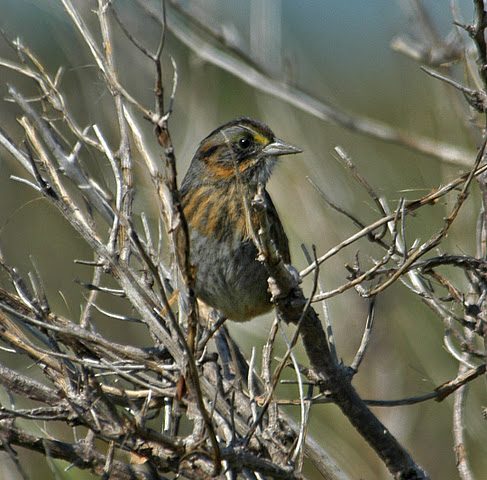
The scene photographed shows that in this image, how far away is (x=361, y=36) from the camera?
10.8m

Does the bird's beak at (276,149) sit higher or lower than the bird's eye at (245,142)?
lower

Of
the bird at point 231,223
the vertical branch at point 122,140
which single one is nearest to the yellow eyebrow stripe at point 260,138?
the bird at point 231,223

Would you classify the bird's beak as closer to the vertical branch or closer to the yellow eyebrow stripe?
the yellow eyebrow stripe

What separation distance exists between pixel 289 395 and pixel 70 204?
3.86 meters

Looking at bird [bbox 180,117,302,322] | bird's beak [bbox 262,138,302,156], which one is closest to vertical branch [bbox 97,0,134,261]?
bird [bbox 180,117,302,322]

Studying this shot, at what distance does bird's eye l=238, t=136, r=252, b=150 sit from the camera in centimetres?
457

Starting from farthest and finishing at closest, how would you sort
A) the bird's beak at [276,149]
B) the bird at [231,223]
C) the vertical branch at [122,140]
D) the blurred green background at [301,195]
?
the blurred green background at [301,195] → the bird's beak at [276,149] → the bird at [231,223] → the vertical branch at [122,140]

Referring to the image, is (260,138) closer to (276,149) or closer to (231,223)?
(276,149)

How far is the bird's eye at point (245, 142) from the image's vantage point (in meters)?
4.57

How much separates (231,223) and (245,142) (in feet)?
1.58

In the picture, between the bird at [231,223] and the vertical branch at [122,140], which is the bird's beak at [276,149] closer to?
the bird at [231,223]

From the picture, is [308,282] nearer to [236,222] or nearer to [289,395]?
[289,395]

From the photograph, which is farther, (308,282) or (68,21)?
(308,282)

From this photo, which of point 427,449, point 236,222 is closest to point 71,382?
point 236,222
